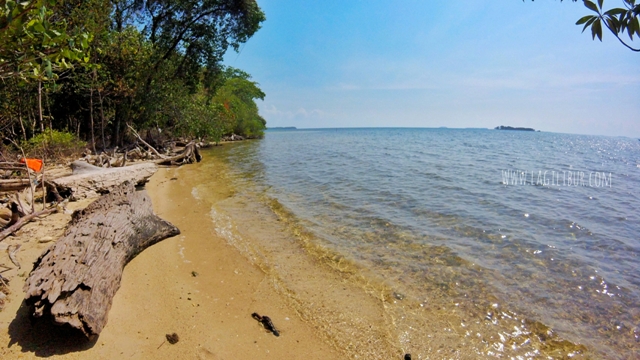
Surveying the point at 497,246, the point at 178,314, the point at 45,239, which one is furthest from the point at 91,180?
the point at 497,246

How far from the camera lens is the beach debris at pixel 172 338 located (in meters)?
3.20

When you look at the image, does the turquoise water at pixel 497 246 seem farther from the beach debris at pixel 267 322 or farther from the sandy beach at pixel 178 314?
the sandy beach at pixel 178 314

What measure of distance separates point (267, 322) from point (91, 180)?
715cm

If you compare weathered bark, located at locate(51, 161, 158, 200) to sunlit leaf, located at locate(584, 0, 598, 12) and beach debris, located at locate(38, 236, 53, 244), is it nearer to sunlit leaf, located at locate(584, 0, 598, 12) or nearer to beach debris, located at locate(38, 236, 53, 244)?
beach debris, located at locate(38, 236, 53, 244)

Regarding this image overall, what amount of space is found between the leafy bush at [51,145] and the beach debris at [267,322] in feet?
40.4

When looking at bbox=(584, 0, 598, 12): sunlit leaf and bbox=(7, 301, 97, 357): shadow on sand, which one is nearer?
bbox=(584, 0, 598, 12): sunlit leaf

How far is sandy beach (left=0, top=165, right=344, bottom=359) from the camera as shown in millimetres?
3031

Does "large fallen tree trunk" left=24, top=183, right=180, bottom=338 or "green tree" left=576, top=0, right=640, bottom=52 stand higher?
"green tree" left=576, top=0, right=640, bottom=52

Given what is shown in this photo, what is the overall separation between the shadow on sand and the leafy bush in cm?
1122

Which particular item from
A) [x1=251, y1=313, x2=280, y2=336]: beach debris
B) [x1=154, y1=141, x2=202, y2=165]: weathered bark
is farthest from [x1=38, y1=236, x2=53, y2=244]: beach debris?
[x1=154, y1=141, x2=202, y2=165]: weathered bark

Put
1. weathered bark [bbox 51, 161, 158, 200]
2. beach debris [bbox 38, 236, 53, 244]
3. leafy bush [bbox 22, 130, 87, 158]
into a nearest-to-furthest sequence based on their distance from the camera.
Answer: beach debris [bbox 38, 236, 53, 244] < weathered bark [bbox 51, 161, 158, 200] < leafy bush [bbox 22, 130, 87, 158]

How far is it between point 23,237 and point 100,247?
2413 mm

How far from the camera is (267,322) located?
3.66 m

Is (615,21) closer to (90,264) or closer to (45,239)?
(90,264)
